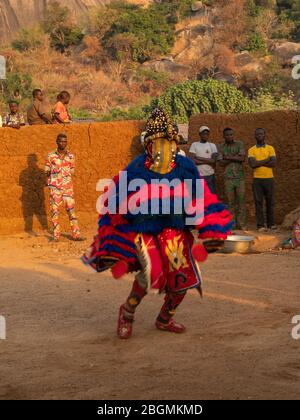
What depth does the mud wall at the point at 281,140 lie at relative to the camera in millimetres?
12664

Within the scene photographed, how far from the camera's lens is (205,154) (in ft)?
40.3

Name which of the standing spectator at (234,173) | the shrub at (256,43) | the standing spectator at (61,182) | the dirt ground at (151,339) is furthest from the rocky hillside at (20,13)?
the dirt ground at (151,339)

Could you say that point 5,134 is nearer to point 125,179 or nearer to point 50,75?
point 125,179

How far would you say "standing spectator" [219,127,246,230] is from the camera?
12188 millimetres

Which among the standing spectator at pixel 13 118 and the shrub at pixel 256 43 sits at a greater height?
the shrub at pixel 256 43

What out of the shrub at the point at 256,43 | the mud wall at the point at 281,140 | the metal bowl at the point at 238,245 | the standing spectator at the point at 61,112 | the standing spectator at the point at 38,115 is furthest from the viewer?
the shrub at the point at 256,43

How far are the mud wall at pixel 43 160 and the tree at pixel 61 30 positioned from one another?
120ft

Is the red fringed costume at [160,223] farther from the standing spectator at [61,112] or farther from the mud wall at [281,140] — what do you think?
the standing spectator at [61,112]

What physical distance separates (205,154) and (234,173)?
1.80ft

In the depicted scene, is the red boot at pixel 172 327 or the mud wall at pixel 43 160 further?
the mud wall at pixel 43 160

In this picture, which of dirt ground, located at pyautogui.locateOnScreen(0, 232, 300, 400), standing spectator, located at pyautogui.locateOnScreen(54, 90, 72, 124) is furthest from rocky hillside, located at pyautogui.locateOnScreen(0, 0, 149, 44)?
dirt ground, located at pyautogui.locateOnScreen(0, 232, 300, 400)

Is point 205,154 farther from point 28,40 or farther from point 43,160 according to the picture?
point 28,40

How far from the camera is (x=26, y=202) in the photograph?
1354cm
